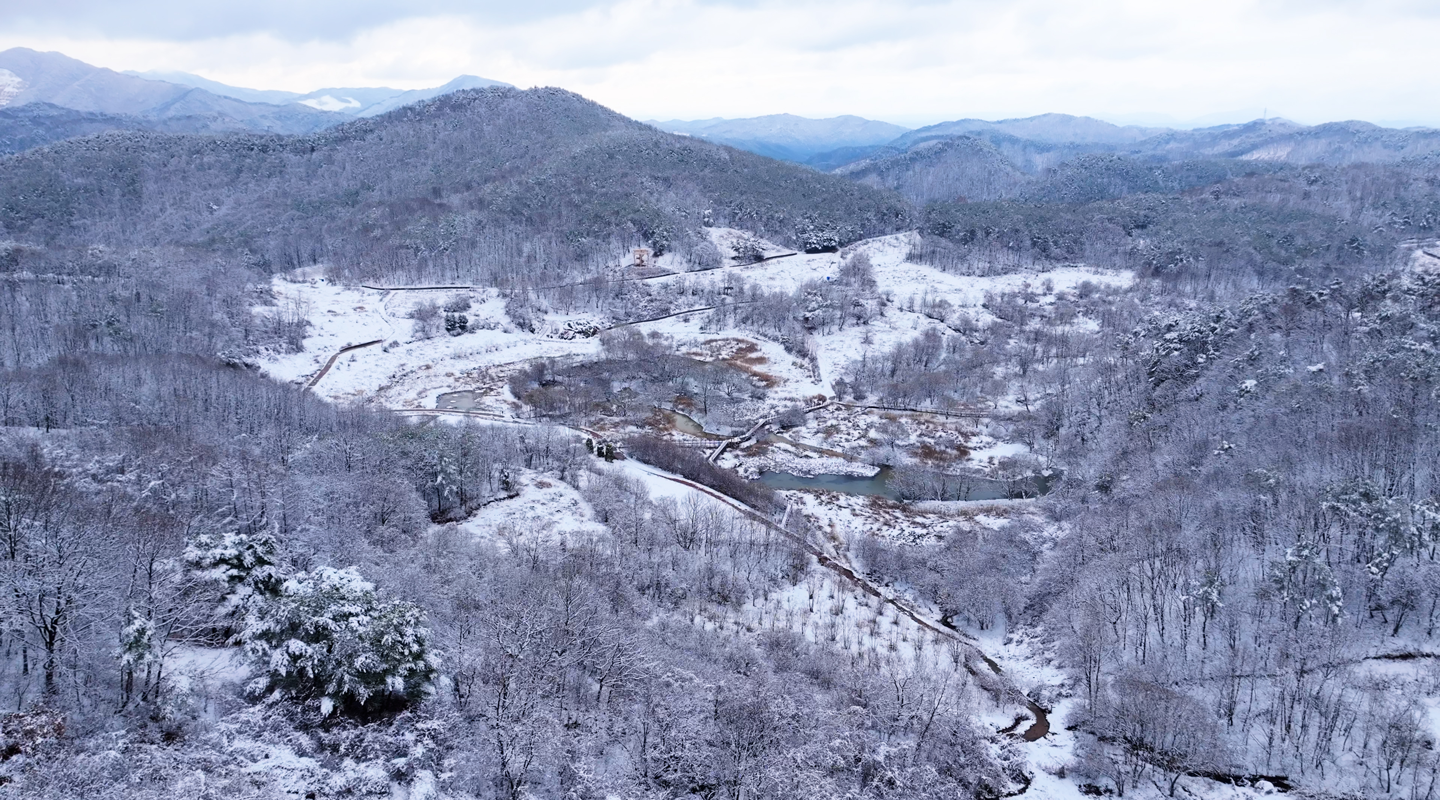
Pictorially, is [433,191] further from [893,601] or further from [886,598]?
[893,601]

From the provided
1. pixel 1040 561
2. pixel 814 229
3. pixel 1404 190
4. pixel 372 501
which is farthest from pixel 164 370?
pixel 1404 190

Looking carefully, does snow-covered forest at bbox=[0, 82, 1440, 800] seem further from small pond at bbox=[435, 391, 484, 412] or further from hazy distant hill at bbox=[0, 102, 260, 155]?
hazy distant hill at bbox=[0, 102, 260, 155]

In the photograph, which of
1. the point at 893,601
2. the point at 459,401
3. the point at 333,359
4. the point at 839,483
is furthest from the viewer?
the point at 333,359

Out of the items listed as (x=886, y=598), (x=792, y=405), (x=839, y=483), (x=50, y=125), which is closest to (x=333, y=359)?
(x=792, y=405)

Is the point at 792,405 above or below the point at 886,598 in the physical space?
above

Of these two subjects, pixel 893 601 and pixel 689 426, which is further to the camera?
pixel 689 426

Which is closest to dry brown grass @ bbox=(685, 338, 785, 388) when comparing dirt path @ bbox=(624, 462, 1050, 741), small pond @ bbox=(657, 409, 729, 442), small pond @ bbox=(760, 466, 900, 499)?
small pond @ bbox=(657, 409, 729, 442)

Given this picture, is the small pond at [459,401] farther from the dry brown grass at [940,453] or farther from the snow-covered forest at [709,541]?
the dry brown grass at [940,453]
